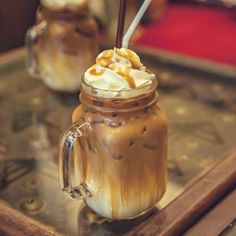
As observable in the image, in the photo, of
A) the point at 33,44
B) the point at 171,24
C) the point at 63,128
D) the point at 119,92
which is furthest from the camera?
the point at 171,24

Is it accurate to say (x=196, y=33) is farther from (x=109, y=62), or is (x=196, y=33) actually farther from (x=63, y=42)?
(x=109, y=62)

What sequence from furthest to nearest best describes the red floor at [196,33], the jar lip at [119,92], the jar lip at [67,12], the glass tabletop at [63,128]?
the red floor at [196,33]
the jar lip at [67,12]
the glass tabletop at [63,128]
the jar lip at [119,92]

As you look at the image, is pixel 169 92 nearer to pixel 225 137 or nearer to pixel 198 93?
pixel 198 93

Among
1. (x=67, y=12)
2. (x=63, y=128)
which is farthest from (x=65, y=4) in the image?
(x=63, y=128)

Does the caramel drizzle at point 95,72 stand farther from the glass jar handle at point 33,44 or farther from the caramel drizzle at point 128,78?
the glass jar handle at point 33,44

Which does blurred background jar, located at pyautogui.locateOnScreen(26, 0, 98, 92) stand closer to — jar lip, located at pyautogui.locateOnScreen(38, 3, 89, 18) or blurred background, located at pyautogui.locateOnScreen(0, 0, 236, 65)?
jar lip, located at pyautogui.locateOnScreen(38, 3, 89, 18)

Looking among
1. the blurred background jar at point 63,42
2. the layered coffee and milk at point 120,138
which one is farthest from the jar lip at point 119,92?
the blurred background jar at point 63,42

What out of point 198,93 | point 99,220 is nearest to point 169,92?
point 198,93
